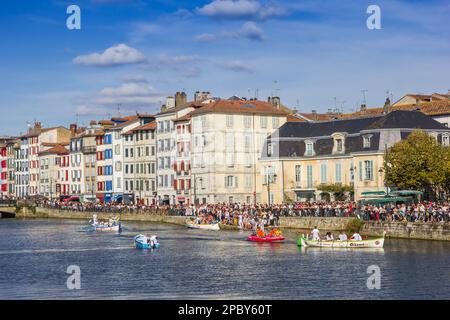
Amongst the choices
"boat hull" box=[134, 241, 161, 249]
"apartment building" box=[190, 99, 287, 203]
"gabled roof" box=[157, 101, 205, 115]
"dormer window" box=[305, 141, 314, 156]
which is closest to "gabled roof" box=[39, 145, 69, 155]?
"gabled roof" box=[157, 101, 205, 115]

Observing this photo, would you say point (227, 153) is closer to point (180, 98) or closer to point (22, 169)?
point (180, 98)

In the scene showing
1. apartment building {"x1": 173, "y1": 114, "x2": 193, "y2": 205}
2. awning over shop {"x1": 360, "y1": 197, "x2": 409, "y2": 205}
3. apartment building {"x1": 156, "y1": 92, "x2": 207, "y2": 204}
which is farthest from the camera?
apartment building {"x1": 156, "y1": 92, "x2": 207, "y2": 204}

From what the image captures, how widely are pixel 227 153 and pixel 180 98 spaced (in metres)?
18.9

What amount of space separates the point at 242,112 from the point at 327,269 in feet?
212

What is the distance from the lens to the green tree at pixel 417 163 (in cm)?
8812

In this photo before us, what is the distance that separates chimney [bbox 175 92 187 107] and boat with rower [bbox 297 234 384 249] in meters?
63.9

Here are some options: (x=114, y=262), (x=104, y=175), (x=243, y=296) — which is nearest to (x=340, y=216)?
(x=114, y=262)

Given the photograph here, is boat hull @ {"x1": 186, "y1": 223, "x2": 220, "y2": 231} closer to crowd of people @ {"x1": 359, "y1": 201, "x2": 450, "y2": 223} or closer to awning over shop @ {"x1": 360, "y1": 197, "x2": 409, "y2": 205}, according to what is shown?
awning over shop @ {"x1": 360, "y1": 197, "x2": 409, "y2": 205}

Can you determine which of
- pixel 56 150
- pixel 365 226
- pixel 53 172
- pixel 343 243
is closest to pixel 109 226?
pixel 365 226

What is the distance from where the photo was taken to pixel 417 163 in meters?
88.1

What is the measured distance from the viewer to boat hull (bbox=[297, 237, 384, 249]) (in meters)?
70.4

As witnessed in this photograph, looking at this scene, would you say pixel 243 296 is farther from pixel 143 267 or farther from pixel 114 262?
pixel 114 262

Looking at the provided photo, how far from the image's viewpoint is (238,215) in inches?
3868
